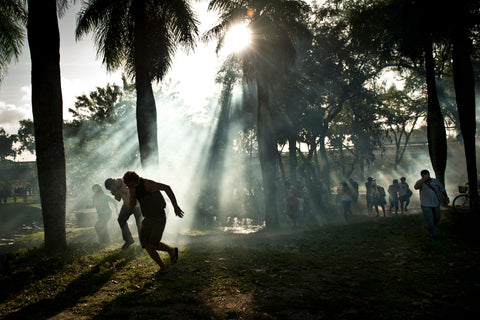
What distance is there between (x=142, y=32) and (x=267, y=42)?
5.24 metres

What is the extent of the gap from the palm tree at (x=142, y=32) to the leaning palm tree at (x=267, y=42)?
96.8 inches

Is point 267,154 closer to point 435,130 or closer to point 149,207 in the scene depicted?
point 435,130

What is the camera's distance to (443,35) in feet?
43.5

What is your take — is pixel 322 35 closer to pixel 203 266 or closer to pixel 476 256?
pixel 476 256

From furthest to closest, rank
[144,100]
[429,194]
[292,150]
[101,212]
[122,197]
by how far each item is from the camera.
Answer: [292,150] → [144,100] → [101,212] → [429,194] → [122,197]

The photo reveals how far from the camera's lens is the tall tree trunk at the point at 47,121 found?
25.5 feet

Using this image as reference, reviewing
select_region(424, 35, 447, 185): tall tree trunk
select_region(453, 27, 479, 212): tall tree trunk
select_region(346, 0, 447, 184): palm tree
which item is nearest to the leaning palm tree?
select_region(346, 0, 447, 184): palm tree

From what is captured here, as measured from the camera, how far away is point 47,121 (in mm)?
7805

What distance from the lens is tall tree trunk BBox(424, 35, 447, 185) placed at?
43.2 ft

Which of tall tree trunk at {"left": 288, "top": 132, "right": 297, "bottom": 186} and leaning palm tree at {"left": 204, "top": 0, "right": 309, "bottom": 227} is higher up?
leaning palm tree at {"left": 204, "top": 0, "right": 309, "bottom": 227}

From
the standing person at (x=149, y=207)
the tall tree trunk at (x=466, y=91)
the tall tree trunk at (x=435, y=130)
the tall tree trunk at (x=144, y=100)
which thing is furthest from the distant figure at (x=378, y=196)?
the standing person at (x=149, y=207)

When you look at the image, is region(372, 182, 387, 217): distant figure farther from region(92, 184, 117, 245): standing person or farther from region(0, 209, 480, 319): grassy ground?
region(92, 184, 117, 245): standing person

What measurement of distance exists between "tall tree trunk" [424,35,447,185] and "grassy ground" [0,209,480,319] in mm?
4970

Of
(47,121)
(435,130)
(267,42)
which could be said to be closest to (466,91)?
(435,130)
